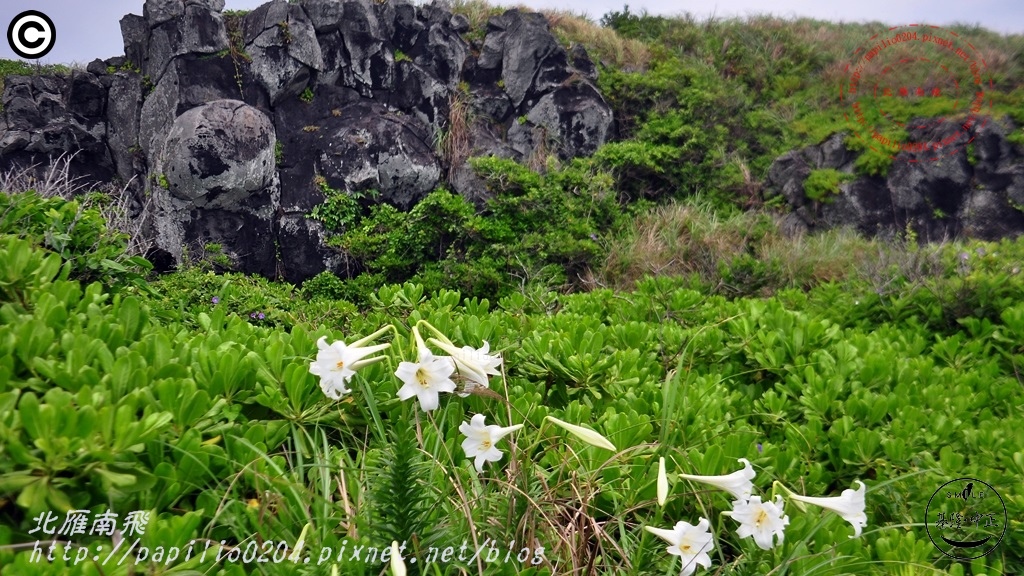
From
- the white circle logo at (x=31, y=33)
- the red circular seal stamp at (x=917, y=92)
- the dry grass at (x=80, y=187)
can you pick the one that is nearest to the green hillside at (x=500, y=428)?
the white circle logo at (x=31, y=33)

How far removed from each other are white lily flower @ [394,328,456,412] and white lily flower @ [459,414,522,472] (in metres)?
0.09

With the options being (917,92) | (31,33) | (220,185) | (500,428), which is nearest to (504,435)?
(500,428)

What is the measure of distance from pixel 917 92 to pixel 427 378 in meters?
11.7

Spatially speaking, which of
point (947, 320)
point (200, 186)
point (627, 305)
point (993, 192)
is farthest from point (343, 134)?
point (993, 192)

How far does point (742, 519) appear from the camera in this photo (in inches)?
47.6

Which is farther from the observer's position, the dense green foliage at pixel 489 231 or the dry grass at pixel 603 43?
the dry grass at pixel 603 43

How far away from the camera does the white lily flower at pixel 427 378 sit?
50.4 inches

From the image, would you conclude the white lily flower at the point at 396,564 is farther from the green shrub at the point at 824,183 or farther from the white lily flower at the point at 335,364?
the green shrub at the point at 824,183

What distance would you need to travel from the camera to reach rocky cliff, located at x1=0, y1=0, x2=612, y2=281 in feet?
27.3

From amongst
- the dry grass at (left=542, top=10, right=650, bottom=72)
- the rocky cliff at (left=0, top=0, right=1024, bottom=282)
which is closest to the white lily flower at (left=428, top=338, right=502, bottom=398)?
the rocky cliff at (left=0, top=0, right=1024, bottom=282)

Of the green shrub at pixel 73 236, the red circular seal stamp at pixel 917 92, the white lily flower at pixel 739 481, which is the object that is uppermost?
the red circular seal stamp at pixel 917 92

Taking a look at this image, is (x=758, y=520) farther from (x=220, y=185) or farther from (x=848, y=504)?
(x=220, y=185)

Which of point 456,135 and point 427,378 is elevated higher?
point 456,135

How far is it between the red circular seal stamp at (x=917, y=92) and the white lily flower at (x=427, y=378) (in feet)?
32.7
